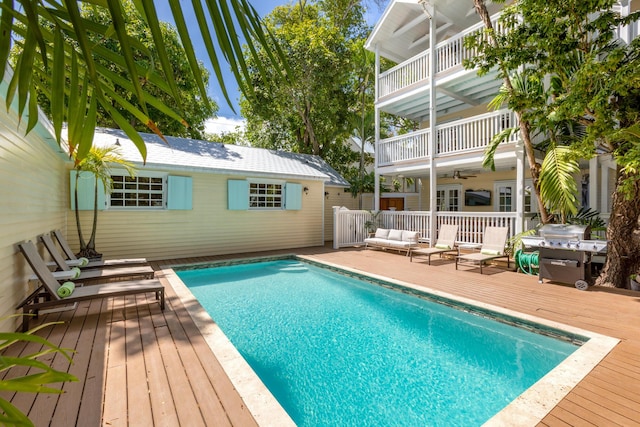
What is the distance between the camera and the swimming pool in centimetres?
299

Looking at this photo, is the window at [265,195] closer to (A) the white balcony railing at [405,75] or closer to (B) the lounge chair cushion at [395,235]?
(B) the lounge chair cushion at [395,235]

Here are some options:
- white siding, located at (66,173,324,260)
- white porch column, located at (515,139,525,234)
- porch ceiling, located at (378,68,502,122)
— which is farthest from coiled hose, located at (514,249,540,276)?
white siding, located at (66,173,324,260)

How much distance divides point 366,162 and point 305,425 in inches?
750

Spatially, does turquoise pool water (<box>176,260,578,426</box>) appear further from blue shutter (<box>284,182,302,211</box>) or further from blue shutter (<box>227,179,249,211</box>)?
blue shutter (<box>284,182,302,211</box>)

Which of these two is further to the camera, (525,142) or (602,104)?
(525,142)

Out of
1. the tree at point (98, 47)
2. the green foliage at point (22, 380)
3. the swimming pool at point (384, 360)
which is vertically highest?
the tree at point (98, 47)

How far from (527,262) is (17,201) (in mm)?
9135

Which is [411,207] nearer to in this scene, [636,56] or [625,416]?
[636,56]

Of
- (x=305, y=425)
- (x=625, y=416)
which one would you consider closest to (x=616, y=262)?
(x=625, y=416)

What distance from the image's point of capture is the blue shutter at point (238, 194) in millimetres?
9750

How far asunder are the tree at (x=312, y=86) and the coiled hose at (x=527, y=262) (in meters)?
10.1

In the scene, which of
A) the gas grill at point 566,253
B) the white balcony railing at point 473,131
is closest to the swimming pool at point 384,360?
the gas grill at point 566,253

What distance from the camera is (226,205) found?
9.82 meters

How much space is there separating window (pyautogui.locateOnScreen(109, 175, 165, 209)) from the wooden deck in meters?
3.99
